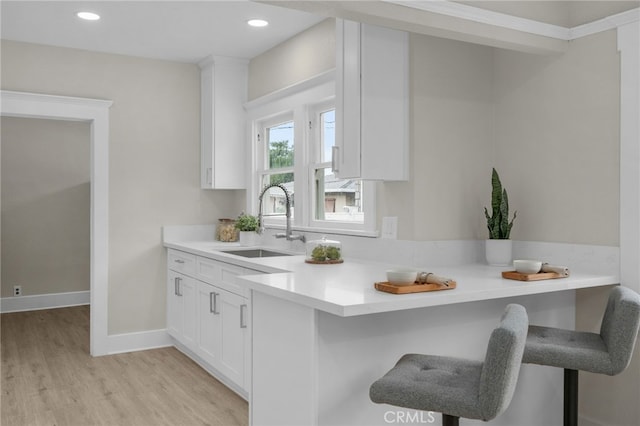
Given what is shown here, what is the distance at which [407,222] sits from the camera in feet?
9.76

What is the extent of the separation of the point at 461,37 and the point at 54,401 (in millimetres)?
3218

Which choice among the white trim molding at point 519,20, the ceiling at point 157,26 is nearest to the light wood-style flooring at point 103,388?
the white trim molding at point 519,20

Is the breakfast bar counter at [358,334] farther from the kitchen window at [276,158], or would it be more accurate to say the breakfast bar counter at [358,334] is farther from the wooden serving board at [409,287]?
the kitchen window at [276,158]

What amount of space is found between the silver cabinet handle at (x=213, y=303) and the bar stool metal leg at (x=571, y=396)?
2.24 m

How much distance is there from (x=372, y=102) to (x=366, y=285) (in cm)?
102

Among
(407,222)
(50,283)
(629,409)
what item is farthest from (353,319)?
(50,283)

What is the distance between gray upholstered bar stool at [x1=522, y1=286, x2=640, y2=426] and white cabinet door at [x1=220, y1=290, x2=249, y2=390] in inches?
65.2

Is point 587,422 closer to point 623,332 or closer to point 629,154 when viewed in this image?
point 623,332

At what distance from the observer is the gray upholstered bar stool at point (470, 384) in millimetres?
1623

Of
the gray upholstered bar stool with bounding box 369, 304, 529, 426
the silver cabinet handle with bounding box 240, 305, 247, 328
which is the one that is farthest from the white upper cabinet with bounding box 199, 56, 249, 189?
the gray upholstered bar stool with bounding box 369, 304, 529, 426

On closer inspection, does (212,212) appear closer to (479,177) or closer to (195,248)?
(195,248)

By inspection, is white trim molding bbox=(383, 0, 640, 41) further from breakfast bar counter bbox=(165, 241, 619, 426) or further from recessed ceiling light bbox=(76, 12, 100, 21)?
recessed ceiling light bbox=(76, 12, 100, 21)

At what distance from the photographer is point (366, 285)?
89.2 inches

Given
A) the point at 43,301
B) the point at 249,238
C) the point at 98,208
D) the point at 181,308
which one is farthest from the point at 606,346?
the point at 43,301
